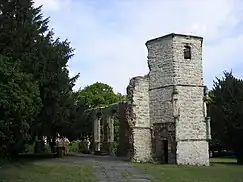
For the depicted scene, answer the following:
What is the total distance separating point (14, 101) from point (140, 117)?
655 inches

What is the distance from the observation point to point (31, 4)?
3262 centimetres

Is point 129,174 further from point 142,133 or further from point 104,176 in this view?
point 142,133

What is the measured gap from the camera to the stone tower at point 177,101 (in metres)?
36.4

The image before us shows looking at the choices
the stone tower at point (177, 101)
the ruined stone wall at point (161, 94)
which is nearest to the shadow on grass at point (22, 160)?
the ruined stone wall at point (161, 94)

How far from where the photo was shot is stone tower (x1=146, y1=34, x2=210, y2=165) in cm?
3641

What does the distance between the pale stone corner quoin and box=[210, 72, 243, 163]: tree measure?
6.48 m

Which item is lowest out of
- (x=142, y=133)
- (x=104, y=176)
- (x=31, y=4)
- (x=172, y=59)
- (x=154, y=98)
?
(x=104, y=176)

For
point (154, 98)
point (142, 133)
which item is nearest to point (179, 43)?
point (154, 98)

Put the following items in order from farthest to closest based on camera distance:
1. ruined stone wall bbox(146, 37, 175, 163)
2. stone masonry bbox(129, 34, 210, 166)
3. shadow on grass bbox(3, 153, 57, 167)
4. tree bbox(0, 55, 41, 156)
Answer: ruined stone wall bbox(146, 37, 175, 163) < stone masonry bbox(129, 34, 210, 166) < shadow on grass bbox(3, 153, 57, 167) < tree bbox(0, 55, 41, 156)

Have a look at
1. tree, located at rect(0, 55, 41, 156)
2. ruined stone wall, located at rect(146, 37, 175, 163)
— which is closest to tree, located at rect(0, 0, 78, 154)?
tree, located at rect(0, 55, 41, 156)

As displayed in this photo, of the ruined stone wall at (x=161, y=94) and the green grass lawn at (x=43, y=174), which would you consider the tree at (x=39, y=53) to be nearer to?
the green grass lawn at (x=43, y=174)

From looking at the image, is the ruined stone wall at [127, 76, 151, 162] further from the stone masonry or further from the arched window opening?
the arched window opening

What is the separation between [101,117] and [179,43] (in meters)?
17.3

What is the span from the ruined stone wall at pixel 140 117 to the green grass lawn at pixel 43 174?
10.0 metres
